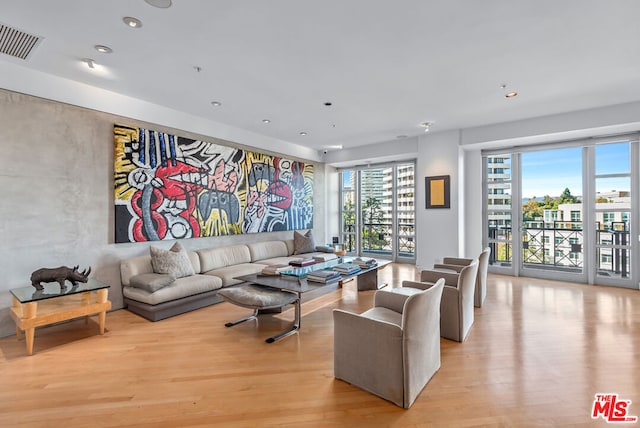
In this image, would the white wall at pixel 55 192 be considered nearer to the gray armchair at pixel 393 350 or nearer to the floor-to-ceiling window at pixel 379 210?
the gray armchair at pixel 393 350

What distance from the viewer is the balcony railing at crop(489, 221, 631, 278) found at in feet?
16.5

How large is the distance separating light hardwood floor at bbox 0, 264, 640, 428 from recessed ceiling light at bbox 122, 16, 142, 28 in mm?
2881

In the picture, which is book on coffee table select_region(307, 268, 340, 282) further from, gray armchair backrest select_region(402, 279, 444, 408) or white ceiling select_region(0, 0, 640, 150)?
white ceiling select_region(0, 0, 640, 150)

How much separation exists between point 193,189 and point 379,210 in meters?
4.77

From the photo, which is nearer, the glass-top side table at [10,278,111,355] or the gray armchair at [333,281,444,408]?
the gray armchair at [333,281,444,408]

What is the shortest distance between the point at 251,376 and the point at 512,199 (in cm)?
582

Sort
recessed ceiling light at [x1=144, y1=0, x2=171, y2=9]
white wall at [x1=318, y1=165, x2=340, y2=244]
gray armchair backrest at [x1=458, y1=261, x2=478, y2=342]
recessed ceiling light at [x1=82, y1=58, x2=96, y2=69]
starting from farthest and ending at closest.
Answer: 1. white wall at [x1=318, y1=165, x2=340, y2=244]
2. recessed ceiling light at [x1=82, y1=58, x2=96, y2=69]
3. gray armchair backrest at [x1=458, y1=261, x2=478, y2=342]
4. recessed ceiling light at [x1=144, y1=0, x2=171, y2=9]

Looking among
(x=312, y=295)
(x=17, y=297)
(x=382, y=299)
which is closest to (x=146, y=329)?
(x=17, y=297)

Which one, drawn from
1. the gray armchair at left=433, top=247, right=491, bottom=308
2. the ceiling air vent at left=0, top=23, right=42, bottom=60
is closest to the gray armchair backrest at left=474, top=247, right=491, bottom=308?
the gray armchair at left=433, top=247, right=491, bottom=308

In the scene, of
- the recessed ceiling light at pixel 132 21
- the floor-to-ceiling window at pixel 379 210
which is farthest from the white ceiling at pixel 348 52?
the floor-to-ceiling window at pixel 379 210

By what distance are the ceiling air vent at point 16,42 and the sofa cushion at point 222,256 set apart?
9.74ft

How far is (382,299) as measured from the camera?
2.76 metres

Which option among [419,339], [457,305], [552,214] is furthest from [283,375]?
[552,214]
